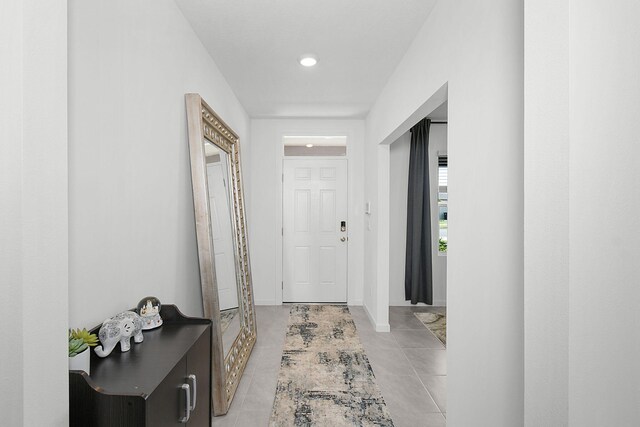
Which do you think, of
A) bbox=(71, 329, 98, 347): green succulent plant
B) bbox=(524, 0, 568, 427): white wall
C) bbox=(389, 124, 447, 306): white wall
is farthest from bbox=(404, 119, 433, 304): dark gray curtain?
bbox=(71, 329, 98, 347): green succulent plant

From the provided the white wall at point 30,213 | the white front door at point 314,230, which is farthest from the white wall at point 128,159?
the white front door at point 314,230

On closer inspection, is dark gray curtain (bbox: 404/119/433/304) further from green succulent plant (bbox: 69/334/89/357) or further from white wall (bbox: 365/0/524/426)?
green succulent plant (bbox: 69/334/89/357)

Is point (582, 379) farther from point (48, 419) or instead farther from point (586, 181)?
point (48, 419)

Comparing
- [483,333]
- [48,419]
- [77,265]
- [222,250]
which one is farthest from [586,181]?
[222,250]

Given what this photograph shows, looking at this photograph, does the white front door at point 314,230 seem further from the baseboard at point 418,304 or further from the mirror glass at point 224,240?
the mirror glass at point 224,240

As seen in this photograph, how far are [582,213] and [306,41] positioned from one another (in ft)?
7.61

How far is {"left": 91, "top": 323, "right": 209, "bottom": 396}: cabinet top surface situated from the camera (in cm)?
106

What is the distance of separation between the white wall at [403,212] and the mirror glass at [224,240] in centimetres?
263

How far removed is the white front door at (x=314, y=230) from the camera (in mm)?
5042

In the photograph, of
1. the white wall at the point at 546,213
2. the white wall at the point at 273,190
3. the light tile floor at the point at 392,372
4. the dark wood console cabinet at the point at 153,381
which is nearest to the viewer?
the white wall at the point at 546,213

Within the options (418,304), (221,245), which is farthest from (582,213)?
(418,304)

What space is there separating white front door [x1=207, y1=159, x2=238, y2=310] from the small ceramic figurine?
0.81 meters

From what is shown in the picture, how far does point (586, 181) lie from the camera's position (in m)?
0.82

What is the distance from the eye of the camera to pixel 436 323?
167 inches
